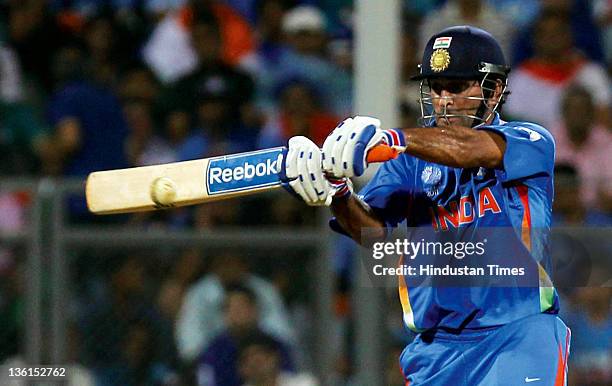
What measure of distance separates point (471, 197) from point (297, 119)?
12.2 ft

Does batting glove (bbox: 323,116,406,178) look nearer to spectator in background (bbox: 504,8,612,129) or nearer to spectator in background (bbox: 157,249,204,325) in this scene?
spectator in background (bbox: 157,249,204,325)

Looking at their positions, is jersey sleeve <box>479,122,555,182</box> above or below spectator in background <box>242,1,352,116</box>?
below

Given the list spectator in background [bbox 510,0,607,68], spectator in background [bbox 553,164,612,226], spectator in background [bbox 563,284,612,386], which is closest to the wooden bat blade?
spectator in background [bbox 553,164,612,226]

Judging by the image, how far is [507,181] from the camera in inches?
159

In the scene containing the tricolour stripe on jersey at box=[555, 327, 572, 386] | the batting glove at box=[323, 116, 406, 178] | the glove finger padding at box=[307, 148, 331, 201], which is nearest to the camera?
the batting glove at box=[323, 116, 406, 178]

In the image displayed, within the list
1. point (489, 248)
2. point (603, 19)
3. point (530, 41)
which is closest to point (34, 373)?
point (489, 248)

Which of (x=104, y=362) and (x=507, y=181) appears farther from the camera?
(x=104, y=362)

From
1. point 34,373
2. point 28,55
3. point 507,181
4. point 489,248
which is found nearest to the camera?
point 507,181

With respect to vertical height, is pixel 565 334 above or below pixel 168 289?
below

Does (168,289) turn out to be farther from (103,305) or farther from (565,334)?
(565,334)

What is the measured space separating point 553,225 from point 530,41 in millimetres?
2684

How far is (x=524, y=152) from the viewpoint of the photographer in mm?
3988

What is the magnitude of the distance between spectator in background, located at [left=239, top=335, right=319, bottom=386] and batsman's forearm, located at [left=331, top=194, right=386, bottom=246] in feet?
4.81

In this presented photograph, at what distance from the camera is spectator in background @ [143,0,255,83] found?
8234 millimetres
